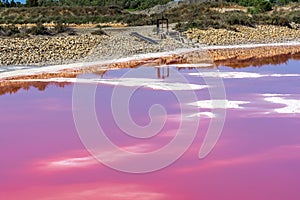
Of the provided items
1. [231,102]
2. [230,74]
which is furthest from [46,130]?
[230,74]

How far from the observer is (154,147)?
10000 millimetres

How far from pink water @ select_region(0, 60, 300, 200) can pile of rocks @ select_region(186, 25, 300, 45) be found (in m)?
17.2

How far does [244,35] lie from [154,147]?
985 inches

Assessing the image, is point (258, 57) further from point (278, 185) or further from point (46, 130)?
point (278, 185)

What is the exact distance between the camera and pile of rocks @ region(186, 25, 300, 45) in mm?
31578

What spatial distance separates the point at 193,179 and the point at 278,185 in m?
1.12

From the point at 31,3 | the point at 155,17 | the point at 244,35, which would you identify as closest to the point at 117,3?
the point at 31,3

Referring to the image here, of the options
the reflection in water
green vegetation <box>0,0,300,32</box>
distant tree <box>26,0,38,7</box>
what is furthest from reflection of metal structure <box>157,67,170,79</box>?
distant tree <box>26,0,38,7</box>

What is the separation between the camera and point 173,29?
33.5 m

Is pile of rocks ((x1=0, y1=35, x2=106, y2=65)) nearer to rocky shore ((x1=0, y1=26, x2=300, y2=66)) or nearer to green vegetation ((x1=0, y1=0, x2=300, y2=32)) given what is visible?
rocky shore ((x1=0, y1=26, x2=300, y2=66))

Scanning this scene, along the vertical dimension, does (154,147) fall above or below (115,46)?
above

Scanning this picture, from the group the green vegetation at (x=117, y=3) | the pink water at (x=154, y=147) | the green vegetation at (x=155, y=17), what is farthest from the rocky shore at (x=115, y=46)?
the green vegetation at (x=117, y=3)

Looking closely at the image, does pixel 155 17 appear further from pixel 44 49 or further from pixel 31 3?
pixel 31 3

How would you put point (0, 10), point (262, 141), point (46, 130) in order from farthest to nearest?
point (0, 10)
point (46, 130)
point (262, 141)
